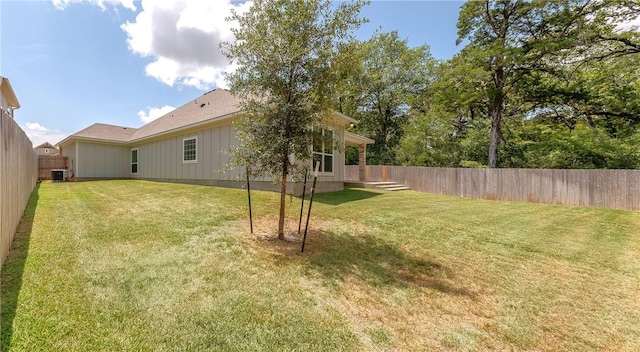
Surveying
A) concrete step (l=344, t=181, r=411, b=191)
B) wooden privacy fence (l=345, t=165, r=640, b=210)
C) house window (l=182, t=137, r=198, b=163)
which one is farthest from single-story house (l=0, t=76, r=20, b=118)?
wooden privacy fence (l=345, t=165, r=640, b=210)

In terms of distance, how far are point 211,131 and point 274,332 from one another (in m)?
10.1

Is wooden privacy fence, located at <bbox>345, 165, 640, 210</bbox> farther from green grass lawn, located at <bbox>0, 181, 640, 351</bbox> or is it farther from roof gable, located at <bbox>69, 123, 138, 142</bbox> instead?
roof gable, located at <bbox>69, 123, 138, 142</bbox>

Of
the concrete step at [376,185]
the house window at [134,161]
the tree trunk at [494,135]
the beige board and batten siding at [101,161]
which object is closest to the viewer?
the concrete step at [376,185]

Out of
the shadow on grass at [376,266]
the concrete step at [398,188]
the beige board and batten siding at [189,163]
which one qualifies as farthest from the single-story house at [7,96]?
the concrete step at [398,188]

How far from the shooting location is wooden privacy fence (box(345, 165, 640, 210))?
9.59m

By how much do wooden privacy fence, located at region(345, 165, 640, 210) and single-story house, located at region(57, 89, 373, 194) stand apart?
4.37 m

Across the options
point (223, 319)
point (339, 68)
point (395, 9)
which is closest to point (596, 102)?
point (395, 9)

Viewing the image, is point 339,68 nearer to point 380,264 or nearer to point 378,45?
point 380,264

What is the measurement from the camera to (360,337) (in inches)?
98.8

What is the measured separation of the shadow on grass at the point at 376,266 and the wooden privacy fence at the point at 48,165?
19676 millimetres

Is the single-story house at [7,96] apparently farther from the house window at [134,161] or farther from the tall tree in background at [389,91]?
the tall tree in background at [389,91]

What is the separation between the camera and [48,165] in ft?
54.2

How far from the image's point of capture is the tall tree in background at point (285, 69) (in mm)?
4445

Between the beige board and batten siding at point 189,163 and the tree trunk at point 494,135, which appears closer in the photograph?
the beige board and batten siding at point 189,163
